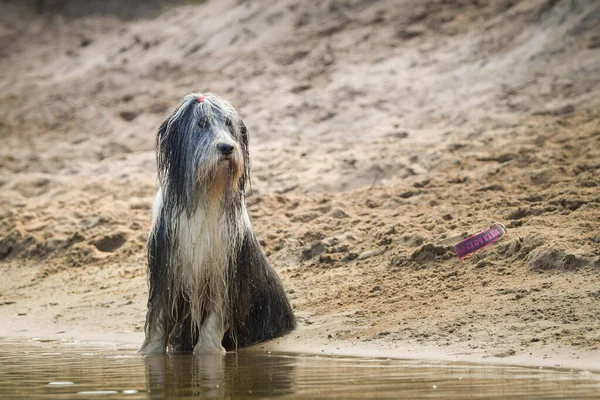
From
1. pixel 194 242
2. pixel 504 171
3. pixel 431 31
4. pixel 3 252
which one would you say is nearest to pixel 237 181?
pixel 194 242

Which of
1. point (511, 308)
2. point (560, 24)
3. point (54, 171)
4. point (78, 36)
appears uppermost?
point (78, 36)

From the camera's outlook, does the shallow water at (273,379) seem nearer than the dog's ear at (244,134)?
Yes

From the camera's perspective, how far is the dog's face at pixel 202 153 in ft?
23.1

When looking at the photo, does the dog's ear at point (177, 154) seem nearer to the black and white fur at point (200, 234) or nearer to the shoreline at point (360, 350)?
the black and white fur at point (200, 234)

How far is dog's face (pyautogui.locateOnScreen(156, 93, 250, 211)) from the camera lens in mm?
Answer: 7043

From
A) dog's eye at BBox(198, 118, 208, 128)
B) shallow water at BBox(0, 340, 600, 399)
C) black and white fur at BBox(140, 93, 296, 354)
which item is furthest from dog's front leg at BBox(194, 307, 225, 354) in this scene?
dog's eye at BBox(198, 118, 208, 128)

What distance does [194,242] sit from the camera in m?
7.20

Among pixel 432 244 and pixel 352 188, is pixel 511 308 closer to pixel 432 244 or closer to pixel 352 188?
pixel 432 244

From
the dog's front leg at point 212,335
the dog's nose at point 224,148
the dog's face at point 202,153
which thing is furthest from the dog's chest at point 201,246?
the dog's nose at point 224,148

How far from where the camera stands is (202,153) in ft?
23.2

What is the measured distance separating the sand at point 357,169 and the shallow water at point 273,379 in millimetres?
496

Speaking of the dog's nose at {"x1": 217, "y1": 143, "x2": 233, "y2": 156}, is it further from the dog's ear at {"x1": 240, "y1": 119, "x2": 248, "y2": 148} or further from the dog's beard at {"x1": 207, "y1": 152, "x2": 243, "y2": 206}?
the dog's ear at {"x1": 240, "y1": 119, "x2": 248, "y2": 148}

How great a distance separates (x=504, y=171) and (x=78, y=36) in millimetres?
12454

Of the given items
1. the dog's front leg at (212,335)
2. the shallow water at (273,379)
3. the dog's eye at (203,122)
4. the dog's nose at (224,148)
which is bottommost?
the shallow water at (273,379)
